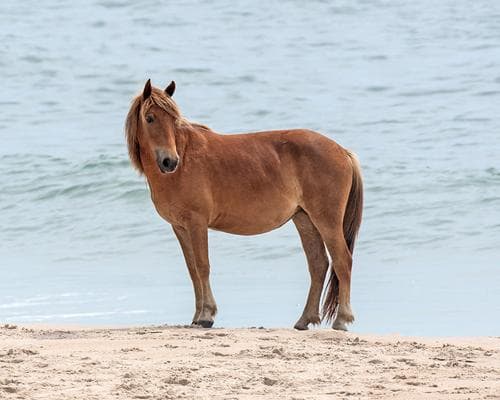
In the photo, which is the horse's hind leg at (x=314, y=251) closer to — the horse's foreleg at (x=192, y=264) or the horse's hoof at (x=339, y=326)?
the horse's hoof at (x=339, y=326)

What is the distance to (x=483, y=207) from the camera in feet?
37.7

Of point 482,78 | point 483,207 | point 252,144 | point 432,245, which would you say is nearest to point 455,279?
point 432,245

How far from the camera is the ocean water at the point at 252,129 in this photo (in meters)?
8.34

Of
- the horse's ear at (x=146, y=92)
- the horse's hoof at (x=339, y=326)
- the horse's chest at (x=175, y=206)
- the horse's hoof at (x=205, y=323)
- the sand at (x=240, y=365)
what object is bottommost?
the sand at (x=240, y=365)

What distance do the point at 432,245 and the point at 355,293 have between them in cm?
187

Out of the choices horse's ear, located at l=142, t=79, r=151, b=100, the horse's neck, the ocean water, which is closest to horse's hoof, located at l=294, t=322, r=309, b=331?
the ocean water

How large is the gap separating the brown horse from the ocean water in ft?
2.00

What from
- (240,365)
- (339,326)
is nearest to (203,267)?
(339,326)

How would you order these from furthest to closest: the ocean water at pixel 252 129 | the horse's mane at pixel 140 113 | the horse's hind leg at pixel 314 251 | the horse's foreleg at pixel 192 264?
1. the ocean water at pixel 252 129
2. the horse's hind leg at pixel 314 251
3. the horse's foreleg at pixel 192 264
4. the horse's mane at pixel 140 113

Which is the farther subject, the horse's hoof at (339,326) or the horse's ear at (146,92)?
the horse's hoof at (339,326)

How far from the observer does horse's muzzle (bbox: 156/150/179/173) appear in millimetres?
6480

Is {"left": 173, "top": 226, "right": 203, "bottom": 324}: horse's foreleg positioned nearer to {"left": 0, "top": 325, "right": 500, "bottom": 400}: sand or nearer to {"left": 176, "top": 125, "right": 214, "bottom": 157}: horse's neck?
{"left": 0, "top": 325, "right": 500, "bottom": 400}: sand

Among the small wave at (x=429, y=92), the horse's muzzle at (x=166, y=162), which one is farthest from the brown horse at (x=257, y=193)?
the small wave at (x=429, y=92)

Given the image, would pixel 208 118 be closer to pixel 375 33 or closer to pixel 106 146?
pixel 106 146
